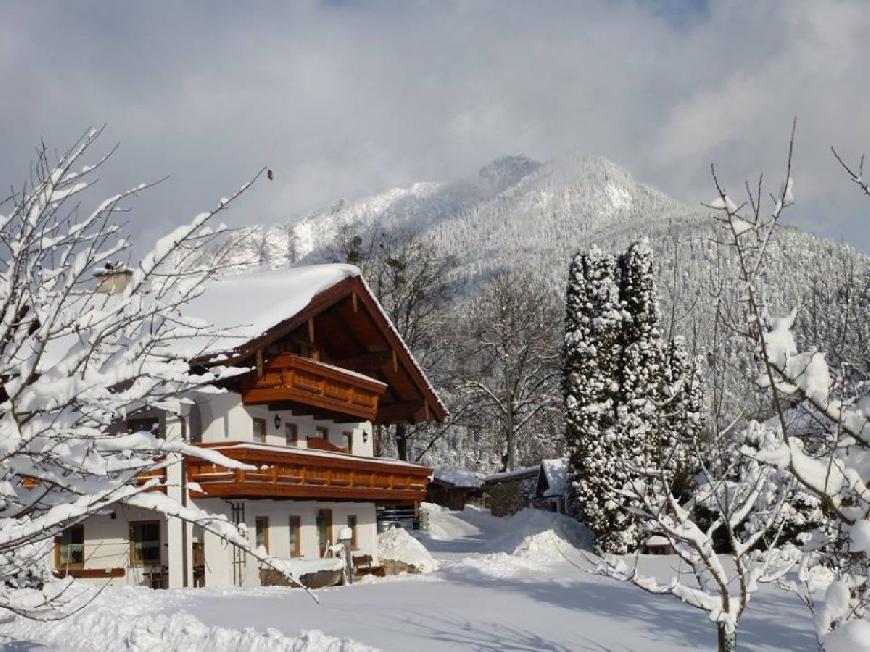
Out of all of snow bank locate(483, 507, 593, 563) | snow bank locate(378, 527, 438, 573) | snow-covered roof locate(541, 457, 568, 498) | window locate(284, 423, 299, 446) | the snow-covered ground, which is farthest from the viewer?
snow-covered roof locate(541, 457, 568, 498)

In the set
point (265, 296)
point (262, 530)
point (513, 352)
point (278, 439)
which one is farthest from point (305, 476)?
point (513, 352)

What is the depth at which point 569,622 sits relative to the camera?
1474 centimetres

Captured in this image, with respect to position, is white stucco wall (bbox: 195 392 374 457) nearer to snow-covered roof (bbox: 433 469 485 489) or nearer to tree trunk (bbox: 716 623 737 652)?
tree trunk (bbox: 716 623 737 652)

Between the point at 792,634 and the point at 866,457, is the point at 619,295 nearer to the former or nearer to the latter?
the point at 792,634

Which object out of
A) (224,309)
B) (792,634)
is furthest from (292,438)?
(792,634)

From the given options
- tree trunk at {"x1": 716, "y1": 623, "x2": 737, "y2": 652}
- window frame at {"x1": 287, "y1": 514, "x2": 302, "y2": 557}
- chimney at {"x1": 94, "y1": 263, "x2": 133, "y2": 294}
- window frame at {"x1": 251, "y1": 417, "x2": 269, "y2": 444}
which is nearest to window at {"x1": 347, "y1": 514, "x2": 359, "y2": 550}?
window frame at {"x1": 287, "y1": 514, "x2": 302, "y2": 557}

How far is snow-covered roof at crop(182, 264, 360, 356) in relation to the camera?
2152 centimetres

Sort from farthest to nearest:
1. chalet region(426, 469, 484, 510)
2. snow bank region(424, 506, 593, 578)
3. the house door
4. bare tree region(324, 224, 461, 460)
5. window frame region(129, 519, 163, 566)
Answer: chalet region(426, 469, 484, 510)
bare tree region(324, 224, 461, 460)
the house door
snow bank region(424, 506, 593, 578)
window frame region(129, 519, 163, 566)

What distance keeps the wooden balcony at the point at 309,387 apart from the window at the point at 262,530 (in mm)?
2835

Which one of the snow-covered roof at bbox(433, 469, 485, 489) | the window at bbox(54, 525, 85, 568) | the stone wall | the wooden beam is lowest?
the stone wall

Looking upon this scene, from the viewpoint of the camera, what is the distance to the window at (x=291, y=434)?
2516cm

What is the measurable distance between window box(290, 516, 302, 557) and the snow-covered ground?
2.99m

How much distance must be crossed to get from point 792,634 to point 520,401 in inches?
1161

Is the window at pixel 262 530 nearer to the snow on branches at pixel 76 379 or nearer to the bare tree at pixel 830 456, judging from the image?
the snow on branches at pixel 76 379
